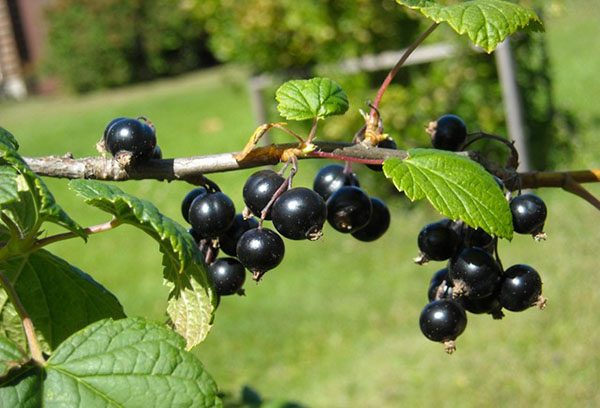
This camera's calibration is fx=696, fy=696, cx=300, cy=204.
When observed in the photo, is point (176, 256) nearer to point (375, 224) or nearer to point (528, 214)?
point (375, 224)

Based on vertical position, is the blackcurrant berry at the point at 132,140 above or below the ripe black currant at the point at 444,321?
above

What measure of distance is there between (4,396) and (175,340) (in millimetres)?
233

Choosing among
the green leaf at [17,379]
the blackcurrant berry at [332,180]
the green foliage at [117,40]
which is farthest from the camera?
the green foliage at [117,40]

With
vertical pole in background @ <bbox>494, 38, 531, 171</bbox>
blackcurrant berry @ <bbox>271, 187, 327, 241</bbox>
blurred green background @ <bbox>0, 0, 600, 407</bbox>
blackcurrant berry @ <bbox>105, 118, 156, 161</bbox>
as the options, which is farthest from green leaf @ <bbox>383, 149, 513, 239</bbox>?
vertical pole in background @ <bbox>494, 38, 531, 171</bbox>

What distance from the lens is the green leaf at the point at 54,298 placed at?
1.21 metres

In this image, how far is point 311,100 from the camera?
126 cm

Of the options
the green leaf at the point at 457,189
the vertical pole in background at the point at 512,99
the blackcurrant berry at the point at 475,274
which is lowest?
the vertical pole in background at the point at 512,99

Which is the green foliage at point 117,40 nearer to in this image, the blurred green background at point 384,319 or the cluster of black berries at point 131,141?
the blurred green background at point 384,319

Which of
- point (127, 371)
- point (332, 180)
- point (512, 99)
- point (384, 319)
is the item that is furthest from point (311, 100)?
point (512, 99)

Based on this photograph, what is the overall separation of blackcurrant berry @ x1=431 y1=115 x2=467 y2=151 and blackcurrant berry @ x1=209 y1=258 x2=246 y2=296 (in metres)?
0.49

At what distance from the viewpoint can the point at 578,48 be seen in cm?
1135

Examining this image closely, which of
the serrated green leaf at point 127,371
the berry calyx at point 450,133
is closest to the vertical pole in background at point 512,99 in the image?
the berry calyx at point 450,133

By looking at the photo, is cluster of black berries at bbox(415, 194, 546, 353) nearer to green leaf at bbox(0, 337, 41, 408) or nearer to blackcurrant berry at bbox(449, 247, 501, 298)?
blackcurrant berry at bbox(449, 247, 501, 298)

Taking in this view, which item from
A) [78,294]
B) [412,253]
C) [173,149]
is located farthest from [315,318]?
[173,149]
